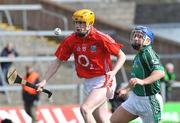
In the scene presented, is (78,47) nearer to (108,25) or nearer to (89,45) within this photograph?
(89,45)

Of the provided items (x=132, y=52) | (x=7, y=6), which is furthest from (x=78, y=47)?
(x=7, y=6)

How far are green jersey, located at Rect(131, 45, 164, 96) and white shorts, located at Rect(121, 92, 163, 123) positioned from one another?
7 centimetres

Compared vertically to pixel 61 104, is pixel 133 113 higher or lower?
higher

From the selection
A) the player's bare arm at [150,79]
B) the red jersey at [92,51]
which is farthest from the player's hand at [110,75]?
the player's bare arm at [150,79]

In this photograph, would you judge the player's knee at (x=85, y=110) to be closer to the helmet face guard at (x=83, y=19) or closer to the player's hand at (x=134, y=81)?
the helmet face guard at (x=83, y=19)

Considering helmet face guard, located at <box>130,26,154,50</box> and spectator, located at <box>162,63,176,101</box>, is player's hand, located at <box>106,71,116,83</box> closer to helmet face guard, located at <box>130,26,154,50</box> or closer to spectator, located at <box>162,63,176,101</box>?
helmet face guard, located at <box>130,26,154,50</box>

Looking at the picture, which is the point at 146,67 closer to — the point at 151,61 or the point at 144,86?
the point at 151,61

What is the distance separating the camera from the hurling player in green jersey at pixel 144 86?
12273 millimetres

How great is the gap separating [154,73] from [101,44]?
1454mm

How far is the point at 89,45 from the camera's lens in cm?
1320

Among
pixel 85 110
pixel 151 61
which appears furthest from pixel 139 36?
pixel 85 110

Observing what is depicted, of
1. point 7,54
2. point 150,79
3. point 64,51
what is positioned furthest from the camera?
point 7,54

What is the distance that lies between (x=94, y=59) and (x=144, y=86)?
1.18 m

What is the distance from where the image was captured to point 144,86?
487 inches
